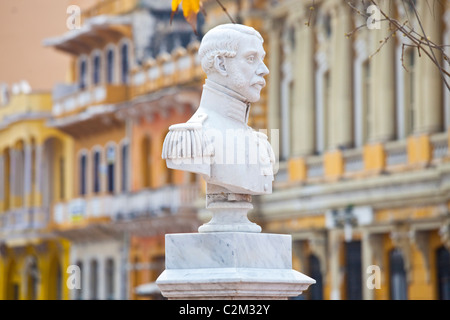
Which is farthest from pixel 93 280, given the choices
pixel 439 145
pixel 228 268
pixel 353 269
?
pixel 228 268

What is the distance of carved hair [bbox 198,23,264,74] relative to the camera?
9.66 meters

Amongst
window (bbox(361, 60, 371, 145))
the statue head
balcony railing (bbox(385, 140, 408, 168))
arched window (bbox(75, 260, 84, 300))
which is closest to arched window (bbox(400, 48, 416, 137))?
balcony railing (bbox(385, 140, 408, 168))

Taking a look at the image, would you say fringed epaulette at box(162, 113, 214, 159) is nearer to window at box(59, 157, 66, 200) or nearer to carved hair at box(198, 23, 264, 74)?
carved hair at box(198, 23, 264, 74)

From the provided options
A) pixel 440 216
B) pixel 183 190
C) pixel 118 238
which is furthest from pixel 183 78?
pixel 440 216

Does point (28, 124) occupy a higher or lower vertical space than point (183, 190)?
higher

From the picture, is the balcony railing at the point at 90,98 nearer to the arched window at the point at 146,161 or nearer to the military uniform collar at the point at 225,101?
the arched window at the point at 146,161

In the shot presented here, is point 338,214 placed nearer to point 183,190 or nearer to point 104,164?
point 183,190

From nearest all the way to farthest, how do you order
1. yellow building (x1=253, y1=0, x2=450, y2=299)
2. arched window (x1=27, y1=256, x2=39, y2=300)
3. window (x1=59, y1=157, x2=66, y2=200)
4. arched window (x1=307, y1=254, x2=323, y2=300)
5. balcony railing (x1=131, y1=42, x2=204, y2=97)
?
yellow building (x1=253, y1=0, x2=450, y2=299) < arched window (x1=307, y1=254, x2=323, y2=300) < balcony railing (x1=131, y1=42, x2=204, y2=97) < window (x1=59, y1=157, x2=66, y2=200) < arched window (x1=27, y1=256, x2=39, y2=300)

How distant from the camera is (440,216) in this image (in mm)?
25953

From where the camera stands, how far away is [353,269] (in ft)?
96.8

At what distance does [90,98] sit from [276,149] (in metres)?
13.2

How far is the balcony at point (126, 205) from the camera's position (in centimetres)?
3669

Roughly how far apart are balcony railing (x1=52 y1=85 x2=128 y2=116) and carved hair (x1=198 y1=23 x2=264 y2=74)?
3276cm
